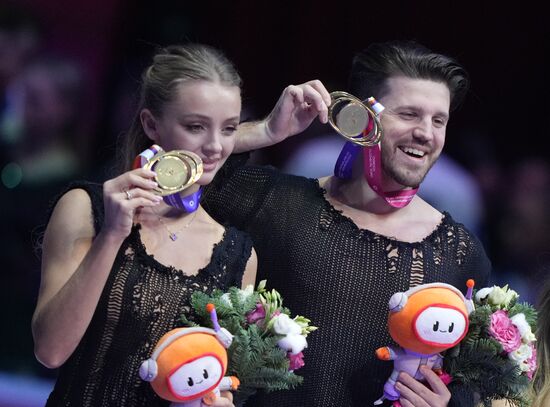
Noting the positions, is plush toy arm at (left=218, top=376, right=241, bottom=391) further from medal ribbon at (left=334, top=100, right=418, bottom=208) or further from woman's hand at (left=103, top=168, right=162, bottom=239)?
medal ribbon at (left=334, top=100, right=418, bottom=208)

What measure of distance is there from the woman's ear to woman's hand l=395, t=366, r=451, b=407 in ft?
3.38

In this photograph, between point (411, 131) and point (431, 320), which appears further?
point (411, 131)

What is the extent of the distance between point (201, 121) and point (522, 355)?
1172 mm

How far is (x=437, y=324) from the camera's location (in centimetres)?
288

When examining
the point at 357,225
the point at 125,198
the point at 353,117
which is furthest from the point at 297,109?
the point at 125,198

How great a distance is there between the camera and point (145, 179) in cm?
262

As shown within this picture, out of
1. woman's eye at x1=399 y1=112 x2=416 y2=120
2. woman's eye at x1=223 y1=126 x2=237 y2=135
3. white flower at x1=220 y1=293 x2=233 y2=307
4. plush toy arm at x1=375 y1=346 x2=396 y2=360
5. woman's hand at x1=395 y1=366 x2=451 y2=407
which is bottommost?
woman's hand at x1=395 y1=366 x2=451 y2=407

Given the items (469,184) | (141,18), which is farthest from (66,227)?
(469,184)

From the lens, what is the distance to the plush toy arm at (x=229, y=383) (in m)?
2.78

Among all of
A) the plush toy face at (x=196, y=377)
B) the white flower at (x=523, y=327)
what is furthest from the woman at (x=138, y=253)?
the white flower at (x=523, y=327)

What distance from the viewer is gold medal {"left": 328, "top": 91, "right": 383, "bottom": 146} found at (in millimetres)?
3207

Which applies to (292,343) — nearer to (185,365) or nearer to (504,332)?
(185,365)

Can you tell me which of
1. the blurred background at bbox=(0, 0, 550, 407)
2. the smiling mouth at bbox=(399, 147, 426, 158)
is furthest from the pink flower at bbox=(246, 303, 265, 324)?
the blurred background at bbox=(0, 0, 550, 407)

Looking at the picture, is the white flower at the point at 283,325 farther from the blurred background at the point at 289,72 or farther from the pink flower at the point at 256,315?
the blurred background at the point at 289,72
